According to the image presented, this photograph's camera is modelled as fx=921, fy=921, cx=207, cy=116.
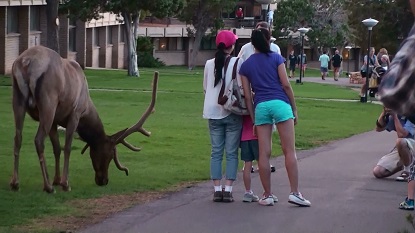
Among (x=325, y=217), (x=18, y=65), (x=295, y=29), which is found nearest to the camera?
(x=325, y=217)

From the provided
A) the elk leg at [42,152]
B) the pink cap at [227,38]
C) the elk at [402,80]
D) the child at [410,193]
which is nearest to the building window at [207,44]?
the pink cap at [227,38]

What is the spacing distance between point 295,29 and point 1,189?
69662 millimetres

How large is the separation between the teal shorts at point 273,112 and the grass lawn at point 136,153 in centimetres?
174

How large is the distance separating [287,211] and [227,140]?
1.10 m

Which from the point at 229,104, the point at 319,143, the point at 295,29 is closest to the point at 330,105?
the point at 319,143

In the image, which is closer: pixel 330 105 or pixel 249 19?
pixel 330 105

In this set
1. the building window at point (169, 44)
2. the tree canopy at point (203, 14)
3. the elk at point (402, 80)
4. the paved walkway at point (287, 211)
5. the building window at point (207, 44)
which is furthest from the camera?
the building window at point (207, 44)

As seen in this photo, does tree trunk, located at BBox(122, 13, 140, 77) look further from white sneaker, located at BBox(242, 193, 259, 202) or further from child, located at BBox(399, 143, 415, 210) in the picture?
child, located at BBox(399, 143, 415, 210)

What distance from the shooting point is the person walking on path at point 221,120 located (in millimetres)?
10398

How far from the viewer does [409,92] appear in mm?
2600

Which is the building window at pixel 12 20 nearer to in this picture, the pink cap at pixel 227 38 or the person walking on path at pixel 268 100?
the pink cap at pixel 227 38

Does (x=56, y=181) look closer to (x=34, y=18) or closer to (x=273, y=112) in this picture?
(x=273, y=112)

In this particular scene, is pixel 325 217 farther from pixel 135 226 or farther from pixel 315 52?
pixel 315 52

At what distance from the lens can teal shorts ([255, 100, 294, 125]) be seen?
32.5 ft
